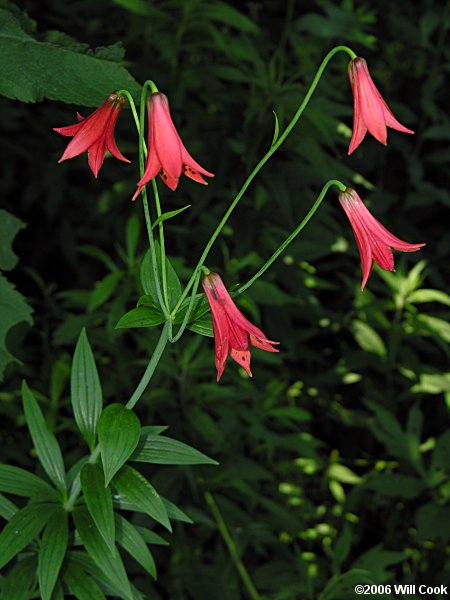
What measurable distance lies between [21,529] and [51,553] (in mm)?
44

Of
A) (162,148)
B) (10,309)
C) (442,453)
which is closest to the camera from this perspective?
(162,148)

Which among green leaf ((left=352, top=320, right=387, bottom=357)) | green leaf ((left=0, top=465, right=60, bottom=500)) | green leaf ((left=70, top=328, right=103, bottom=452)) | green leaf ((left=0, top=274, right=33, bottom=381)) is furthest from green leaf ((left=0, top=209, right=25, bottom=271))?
green leaf ((left=352, top=320, right=387, bottom=357))

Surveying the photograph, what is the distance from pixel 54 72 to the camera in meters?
1.08

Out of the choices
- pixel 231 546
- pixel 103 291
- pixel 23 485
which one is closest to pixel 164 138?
pixel 23 485

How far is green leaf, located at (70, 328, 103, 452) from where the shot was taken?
3.46 ft

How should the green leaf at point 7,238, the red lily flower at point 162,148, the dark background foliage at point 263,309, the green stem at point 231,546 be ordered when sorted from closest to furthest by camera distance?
1. the red lily flower at point 162,148
2. the green leaf at point 7,238
3. the green stem at point 231,546
4. the dark background foliage at point 263,309

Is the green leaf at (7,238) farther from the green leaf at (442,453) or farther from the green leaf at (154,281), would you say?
the green leaf at (442,453)

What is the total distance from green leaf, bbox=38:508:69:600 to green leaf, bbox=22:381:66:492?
0.07 meters

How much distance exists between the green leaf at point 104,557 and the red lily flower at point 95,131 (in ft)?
1.31

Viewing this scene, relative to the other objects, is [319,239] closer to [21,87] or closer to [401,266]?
[401,266]

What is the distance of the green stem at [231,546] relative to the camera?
1.58m

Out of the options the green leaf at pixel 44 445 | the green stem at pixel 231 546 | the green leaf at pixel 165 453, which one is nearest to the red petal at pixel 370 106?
the green leaf at pixel 165 453

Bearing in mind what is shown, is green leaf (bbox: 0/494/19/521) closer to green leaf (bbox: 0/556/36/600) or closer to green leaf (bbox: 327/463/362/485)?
green leaf (bbox: 0/556/36/600)

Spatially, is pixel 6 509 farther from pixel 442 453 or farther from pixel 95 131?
pixel 442 453
